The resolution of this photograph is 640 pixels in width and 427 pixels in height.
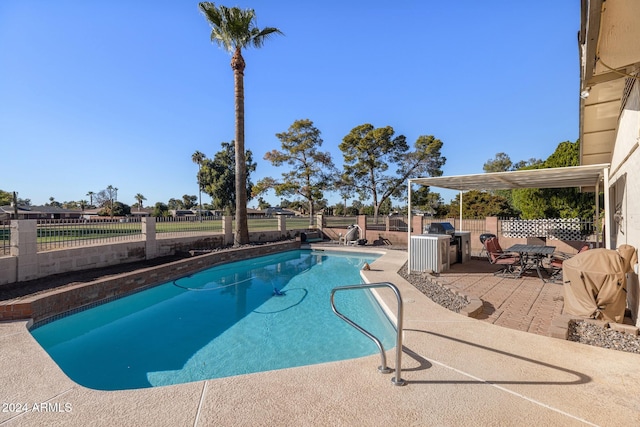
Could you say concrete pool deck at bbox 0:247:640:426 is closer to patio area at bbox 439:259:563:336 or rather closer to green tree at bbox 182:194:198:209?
patio area at bbox 439:259:563:336

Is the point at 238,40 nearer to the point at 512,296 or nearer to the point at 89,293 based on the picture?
the point at 89,293

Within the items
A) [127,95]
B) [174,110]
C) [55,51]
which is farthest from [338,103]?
[55,51]

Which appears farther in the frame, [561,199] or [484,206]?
[484,206]

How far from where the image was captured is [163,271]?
374 inches

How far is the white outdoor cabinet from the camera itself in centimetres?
862

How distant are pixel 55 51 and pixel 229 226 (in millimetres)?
9799

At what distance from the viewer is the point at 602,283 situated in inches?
170

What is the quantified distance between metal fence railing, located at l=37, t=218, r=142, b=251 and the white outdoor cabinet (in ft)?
34.4

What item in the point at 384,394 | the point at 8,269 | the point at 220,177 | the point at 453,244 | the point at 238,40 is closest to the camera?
the point at 384,394

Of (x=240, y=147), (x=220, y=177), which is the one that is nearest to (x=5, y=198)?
(x=220, y=177)

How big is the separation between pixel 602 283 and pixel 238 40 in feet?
52.5

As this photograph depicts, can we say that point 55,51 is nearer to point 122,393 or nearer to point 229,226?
point 229,226

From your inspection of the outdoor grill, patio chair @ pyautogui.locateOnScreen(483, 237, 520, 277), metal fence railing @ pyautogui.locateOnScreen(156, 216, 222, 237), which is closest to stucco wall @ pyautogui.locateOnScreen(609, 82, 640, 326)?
patio chair @ pyautogui.locateOnScreen(483, 237, 520, 277)

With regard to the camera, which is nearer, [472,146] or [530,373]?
[530,373]
